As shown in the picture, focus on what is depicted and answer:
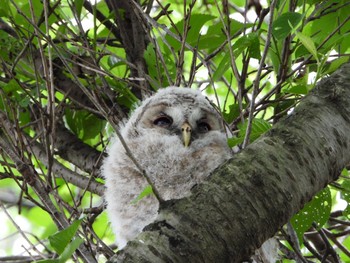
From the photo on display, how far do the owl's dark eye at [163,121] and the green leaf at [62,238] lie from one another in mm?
1110

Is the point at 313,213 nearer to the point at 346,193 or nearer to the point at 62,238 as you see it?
the point at 346,193

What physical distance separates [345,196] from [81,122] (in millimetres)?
1314

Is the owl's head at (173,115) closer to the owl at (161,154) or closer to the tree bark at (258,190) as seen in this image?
the owl at (161,154)

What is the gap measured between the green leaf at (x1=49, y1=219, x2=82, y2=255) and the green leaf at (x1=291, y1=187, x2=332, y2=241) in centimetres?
88

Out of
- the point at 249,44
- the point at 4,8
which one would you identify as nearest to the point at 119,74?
the point at 4,8

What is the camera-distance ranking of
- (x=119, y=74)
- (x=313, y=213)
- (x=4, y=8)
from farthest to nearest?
(x=119, y=74), (x=4, y=8), (x=313, y=213)

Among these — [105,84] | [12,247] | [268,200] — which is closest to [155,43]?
[105,84]

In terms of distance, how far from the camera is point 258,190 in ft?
4.71

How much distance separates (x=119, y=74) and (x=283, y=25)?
3.96 ft

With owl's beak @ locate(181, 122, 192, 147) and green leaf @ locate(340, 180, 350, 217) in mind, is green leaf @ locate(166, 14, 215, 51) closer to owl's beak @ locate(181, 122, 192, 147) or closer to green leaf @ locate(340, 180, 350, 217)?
owl's beak @ locate(181, 122, 192, 147)

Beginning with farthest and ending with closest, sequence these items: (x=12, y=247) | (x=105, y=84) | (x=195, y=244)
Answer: (x=12, y=247), (x=105, y=84), (x=195, y=244)

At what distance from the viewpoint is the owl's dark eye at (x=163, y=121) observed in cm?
241

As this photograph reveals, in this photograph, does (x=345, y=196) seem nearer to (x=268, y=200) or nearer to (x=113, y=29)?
(x=268, y=200)

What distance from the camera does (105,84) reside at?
2.55 metres
